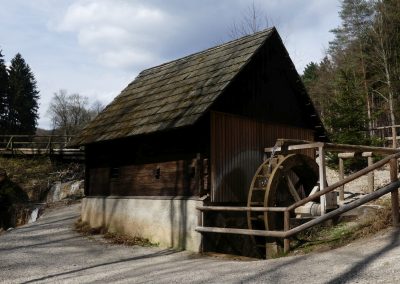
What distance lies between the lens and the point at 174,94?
1297 cm

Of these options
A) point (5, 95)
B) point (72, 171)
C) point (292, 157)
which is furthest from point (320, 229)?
point (5, 95)

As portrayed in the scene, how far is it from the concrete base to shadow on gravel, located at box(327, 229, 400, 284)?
480cm

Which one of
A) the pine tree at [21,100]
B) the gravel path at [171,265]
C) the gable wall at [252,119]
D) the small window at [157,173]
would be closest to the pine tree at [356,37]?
the gable wall at [252,119]

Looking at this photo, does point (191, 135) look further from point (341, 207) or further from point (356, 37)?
point (356, 37)

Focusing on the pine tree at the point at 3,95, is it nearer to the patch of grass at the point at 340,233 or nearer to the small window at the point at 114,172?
the small window at the point at 114,172

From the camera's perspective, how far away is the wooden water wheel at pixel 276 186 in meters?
11.0

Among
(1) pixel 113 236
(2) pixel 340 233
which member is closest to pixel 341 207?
(2) pixel 340 233

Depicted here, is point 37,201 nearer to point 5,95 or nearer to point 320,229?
point 320,229

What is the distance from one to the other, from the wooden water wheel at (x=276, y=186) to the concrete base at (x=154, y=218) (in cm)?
155

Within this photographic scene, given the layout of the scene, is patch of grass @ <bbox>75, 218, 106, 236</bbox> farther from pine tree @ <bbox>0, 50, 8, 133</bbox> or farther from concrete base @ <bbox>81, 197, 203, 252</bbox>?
pine tree @ <bbox>0, 50, 8, 133</bbox>

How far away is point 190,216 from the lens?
10.9 metres

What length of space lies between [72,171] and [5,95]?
2740 cm

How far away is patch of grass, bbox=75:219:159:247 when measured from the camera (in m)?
12.0

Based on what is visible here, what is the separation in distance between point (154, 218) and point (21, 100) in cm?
4495
